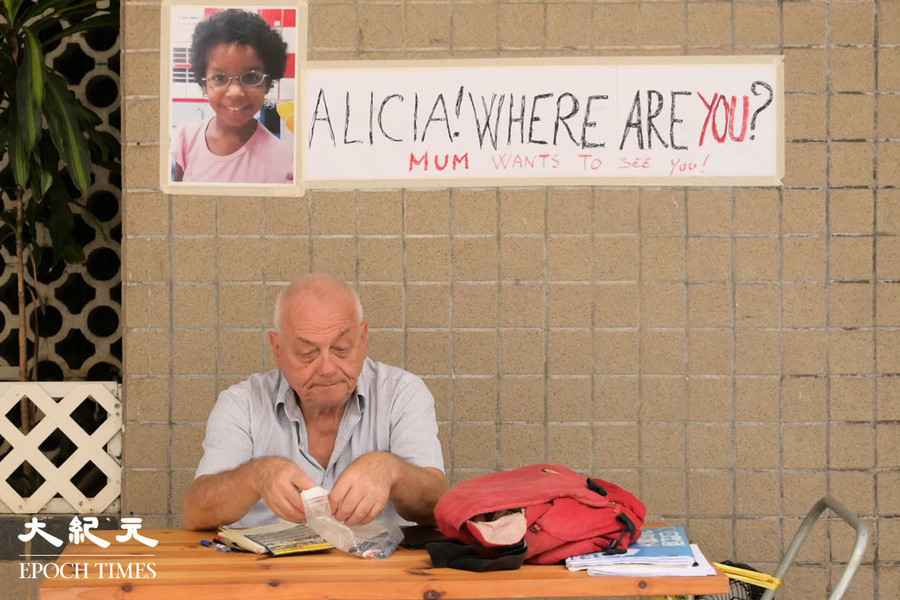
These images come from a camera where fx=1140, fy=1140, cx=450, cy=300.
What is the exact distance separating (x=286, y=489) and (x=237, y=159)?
1477 millimetres

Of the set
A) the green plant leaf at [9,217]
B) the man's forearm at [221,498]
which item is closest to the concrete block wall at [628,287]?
the green plant leaf at [9,217]

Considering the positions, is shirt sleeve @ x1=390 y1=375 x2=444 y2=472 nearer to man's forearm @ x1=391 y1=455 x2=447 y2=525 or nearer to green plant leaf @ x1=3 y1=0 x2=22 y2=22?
man's forearm @ x1=391 y1=455 x2=447 y2=525

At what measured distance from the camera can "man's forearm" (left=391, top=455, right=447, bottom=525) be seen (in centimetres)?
249


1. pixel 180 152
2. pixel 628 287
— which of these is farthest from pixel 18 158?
pixel 628 287

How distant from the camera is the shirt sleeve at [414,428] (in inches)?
104

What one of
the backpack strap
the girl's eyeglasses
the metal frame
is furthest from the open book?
the girl's eyeglasses

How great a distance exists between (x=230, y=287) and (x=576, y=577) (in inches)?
67.4

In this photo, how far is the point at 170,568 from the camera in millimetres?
2211

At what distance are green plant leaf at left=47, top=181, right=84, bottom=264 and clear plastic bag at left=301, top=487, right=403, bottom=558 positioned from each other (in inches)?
75.6

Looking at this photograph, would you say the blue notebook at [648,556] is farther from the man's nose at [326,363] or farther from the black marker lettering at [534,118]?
the black marker lettering at [534,118]

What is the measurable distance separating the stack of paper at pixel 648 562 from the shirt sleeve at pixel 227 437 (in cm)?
82

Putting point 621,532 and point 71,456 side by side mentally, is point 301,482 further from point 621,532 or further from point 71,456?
point 71,456

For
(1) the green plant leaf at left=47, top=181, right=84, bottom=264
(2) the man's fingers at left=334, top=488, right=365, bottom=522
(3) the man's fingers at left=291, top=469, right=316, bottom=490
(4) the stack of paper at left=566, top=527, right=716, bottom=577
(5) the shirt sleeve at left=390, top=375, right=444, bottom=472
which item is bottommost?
(4) the stack of paper at left=566, top=527, right=716, bottom=577

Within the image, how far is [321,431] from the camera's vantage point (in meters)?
2.74
